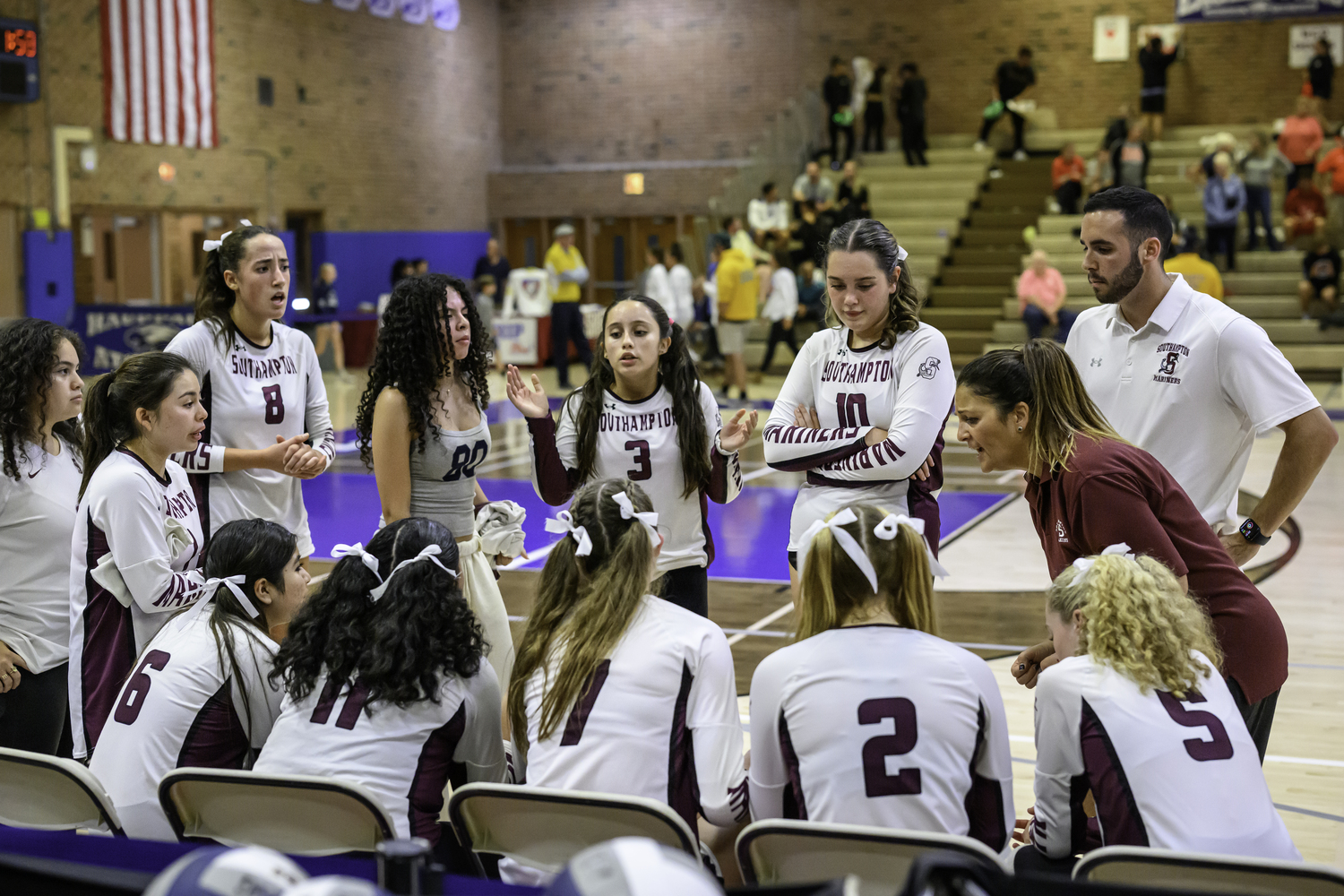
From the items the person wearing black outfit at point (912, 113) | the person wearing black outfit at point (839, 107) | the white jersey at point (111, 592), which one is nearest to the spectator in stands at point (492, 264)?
the person wearing black outfit at point (839, 107)

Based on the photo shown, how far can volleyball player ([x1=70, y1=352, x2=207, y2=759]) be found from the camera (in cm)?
340

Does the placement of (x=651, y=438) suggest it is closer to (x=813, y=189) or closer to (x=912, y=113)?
(x=813, y=189)

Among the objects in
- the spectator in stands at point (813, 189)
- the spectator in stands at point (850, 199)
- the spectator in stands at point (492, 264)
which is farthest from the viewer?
the spectator in stands at point (492, 264)

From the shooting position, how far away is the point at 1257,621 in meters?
3.11

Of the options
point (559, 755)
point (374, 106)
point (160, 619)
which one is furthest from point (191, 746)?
point (374, 106)

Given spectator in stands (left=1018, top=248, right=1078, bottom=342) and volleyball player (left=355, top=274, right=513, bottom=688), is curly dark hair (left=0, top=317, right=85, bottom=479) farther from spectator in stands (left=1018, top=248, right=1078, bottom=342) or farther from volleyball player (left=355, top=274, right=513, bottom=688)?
spectator in stands (left=1018, top=248, right=1078, bottom=342)

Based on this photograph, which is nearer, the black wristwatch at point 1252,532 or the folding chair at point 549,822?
the folding chair at point 549,822

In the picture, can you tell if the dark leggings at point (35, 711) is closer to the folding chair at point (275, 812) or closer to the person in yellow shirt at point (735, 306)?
the folding chair at point (275, 812)

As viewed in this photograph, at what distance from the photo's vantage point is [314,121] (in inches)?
797

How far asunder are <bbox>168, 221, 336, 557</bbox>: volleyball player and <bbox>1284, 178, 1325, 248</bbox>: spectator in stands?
15.8 m

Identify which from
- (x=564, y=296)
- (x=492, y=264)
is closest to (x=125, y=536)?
(x=564, y=296)

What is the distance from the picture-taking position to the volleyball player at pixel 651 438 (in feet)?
12.9

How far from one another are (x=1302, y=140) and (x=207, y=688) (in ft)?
58.0

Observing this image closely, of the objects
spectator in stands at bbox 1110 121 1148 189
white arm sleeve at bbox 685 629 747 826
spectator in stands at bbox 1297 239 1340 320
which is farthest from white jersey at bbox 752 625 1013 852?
spectator in stands at bbox 1110 121 1148 189
